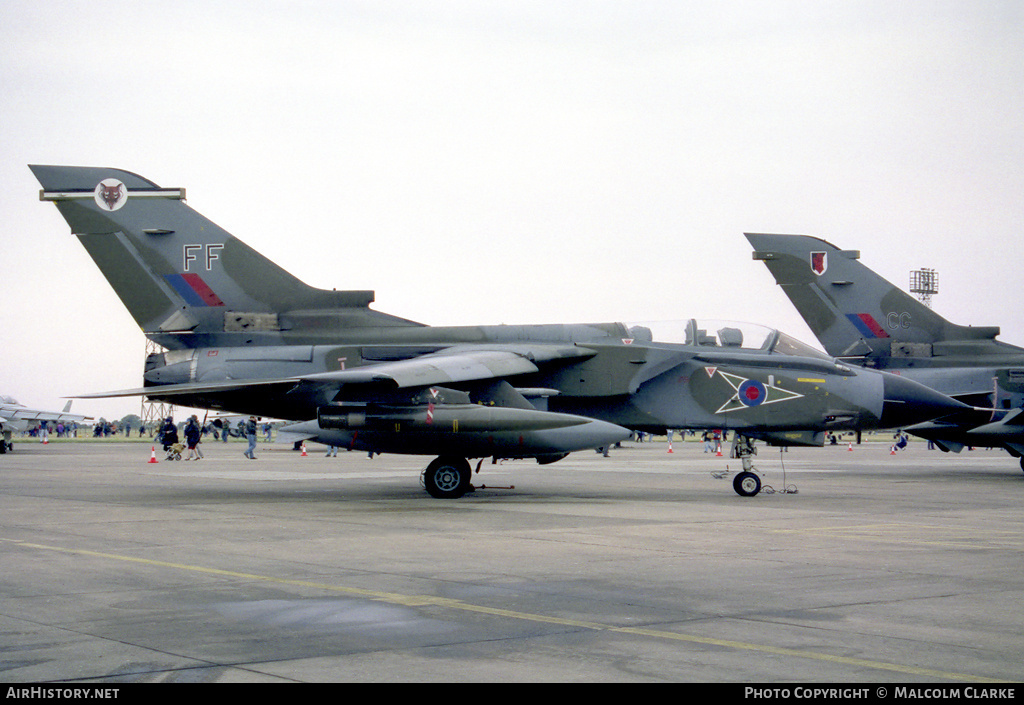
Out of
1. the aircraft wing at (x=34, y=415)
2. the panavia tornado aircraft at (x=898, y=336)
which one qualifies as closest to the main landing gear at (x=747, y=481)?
the panavia tornado aircraft at (x=898, y=336)

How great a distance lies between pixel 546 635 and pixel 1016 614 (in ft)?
10.6

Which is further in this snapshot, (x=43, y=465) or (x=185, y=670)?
(x=43, y=465)

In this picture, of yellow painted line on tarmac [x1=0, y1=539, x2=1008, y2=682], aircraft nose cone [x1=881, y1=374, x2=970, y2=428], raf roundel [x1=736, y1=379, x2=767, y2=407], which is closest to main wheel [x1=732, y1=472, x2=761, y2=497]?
raf roundel [x1=736, y1=379, x2=767, y2=407]

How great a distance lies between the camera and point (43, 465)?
2897 cm

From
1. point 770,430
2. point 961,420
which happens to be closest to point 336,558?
point 770,430

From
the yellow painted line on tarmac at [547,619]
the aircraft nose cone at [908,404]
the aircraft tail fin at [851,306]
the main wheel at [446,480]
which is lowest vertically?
the yellow painted line on tarmac at [547,619]

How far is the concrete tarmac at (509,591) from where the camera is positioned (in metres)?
5.16

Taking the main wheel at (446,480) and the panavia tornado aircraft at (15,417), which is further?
the panavia tornado aircraft at (15,417)

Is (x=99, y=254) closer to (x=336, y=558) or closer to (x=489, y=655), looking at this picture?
(x=336, y=558)

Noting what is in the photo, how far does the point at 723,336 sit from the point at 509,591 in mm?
11273

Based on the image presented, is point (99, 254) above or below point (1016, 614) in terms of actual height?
above

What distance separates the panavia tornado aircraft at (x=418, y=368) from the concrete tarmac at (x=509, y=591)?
130 centimetres

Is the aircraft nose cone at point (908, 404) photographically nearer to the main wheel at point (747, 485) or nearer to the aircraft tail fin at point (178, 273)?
the main wheel at point (747, 485)

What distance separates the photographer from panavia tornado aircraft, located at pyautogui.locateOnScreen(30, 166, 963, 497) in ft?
51.8
